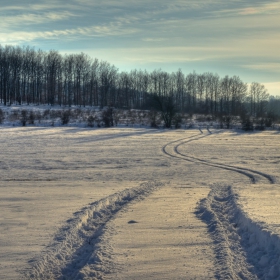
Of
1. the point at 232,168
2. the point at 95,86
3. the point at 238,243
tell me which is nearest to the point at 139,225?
the point at 238,243

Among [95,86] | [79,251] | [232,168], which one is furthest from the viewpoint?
[95,86]

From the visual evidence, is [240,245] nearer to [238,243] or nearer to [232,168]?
[238,243]

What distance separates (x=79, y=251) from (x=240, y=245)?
248cm

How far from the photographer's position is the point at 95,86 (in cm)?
9131

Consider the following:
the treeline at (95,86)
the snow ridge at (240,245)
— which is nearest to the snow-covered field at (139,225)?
the snow ridge at (240,245)

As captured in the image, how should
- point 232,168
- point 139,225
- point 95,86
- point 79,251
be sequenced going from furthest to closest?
point 95,86
point 232,168
point 139,225
point 79,251

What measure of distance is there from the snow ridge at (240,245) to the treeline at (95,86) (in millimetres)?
58710

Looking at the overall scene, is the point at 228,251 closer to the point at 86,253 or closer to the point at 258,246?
the point at 258,246

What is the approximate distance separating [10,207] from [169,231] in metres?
3.71

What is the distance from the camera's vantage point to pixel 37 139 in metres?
26.4

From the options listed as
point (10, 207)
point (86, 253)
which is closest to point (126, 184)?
point (10, 207)

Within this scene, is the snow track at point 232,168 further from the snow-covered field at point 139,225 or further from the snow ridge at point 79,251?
the snow ridge at point 79,251

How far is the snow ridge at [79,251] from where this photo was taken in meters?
4.84

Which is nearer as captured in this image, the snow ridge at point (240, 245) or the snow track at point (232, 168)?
the snow ridge at point (240, 245)
